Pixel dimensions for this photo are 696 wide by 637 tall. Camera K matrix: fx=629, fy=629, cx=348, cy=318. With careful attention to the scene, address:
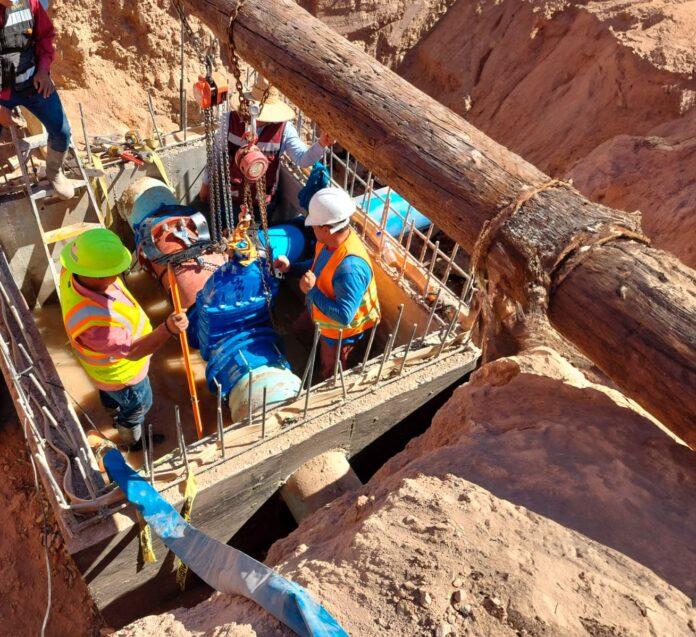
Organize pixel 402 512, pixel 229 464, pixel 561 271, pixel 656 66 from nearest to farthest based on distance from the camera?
1. pixel 561 271
2. pixel 402 512
3. pixel 229 464
4. pixel 656 66

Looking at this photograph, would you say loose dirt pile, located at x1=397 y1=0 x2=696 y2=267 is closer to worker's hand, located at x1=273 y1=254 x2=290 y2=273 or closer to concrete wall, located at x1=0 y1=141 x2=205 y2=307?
worker's hand, located at x1=273 y1=254 x2=290 y2=273

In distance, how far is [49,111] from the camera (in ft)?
16.1

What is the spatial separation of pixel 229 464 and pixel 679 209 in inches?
194

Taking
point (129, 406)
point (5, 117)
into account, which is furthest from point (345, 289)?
point (5, 117)

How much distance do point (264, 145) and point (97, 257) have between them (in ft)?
7.98

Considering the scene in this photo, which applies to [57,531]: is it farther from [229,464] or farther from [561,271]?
[561,271]

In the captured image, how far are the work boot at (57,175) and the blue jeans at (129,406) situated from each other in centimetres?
178

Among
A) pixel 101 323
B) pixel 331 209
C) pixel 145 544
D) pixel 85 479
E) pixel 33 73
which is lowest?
pixel 145 544

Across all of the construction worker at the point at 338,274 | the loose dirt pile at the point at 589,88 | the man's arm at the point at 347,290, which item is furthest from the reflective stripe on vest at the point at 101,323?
the loose dirt pile at the point at 589,88

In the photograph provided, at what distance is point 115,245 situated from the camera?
3697 millimetres

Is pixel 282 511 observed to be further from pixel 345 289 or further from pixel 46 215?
pixel 46 215

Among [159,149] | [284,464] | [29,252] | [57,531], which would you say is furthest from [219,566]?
[159,149]

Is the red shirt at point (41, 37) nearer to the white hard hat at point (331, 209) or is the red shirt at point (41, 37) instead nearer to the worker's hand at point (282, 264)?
the worker's hand at point (282, 264)

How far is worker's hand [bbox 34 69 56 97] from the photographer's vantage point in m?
4.71
